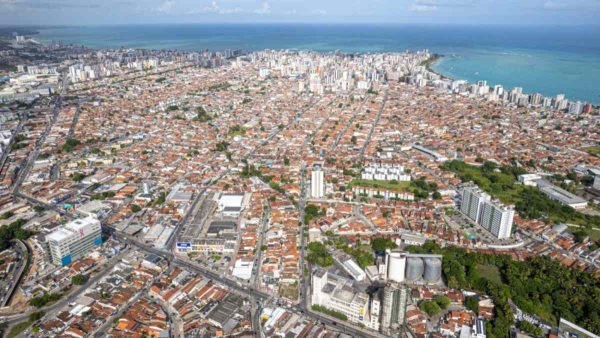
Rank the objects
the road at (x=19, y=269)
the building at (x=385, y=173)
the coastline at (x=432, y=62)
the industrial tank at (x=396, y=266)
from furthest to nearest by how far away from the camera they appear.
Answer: the coastline at (x=432, y=62), the building at (x=385, y=173), the industrial tank at (x=396, y=266), the road at (x=19, y=269)

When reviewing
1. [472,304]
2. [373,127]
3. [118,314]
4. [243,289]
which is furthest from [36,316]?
[373,127]

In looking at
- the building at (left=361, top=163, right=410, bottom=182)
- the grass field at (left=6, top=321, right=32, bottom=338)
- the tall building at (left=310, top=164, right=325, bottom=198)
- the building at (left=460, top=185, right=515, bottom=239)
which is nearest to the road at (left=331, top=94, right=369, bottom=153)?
the building at (left=361, top=163, right=410, bottom=182)

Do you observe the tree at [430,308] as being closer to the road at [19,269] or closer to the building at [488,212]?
the building at [488,212]

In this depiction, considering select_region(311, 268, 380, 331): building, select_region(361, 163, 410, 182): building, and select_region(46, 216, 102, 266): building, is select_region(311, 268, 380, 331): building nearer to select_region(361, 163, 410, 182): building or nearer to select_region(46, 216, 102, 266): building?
select_region(46, 216, 102, 266): building

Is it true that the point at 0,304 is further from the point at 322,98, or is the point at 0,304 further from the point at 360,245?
the point at 322,98

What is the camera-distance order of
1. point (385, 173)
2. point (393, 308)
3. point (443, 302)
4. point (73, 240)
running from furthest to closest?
point (385, 173) < point (73, 240) < point (443, 302) < point (393, 308)

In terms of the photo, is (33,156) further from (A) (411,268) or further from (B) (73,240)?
(A) (411,268)

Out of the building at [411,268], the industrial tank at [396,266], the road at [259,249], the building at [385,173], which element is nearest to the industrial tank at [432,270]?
the building at [411,268]
